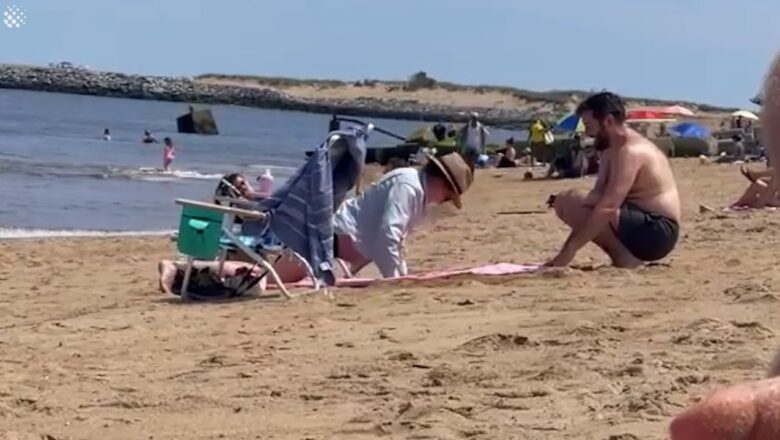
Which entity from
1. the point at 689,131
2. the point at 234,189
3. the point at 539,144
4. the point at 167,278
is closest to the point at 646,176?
the point at 234,189

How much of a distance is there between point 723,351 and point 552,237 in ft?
22.0

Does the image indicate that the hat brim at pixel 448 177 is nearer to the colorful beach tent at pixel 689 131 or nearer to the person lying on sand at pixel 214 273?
the person lying on sand at pixel 214 273

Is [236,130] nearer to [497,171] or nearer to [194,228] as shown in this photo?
[497,171]

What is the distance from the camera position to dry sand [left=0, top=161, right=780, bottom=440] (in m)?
4.41

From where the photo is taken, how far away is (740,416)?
3.88 ft

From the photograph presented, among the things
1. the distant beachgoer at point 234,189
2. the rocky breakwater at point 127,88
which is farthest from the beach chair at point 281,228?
the rocky breakwater at point 127,88

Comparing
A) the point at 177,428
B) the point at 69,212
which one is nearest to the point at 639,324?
the point at 177,428

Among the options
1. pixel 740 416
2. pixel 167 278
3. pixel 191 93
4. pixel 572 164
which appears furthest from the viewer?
pixel 191 93

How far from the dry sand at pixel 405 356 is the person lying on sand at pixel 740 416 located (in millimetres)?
2792

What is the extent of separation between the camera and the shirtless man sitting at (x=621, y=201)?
7855 mm

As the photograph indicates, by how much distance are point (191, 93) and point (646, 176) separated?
9653cm

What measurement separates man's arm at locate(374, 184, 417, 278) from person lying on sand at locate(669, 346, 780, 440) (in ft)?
21.4

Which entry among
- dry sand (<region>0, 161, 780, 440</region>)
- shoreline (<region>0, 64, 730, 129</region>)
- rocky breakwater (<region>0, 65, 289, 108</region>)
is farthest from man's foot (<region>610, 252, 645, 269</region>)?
rocky breakwater (<region>0, 65, 289, 108</region>)

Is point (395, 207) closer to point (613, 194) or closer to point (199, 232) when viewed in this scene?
point (199, 232)
